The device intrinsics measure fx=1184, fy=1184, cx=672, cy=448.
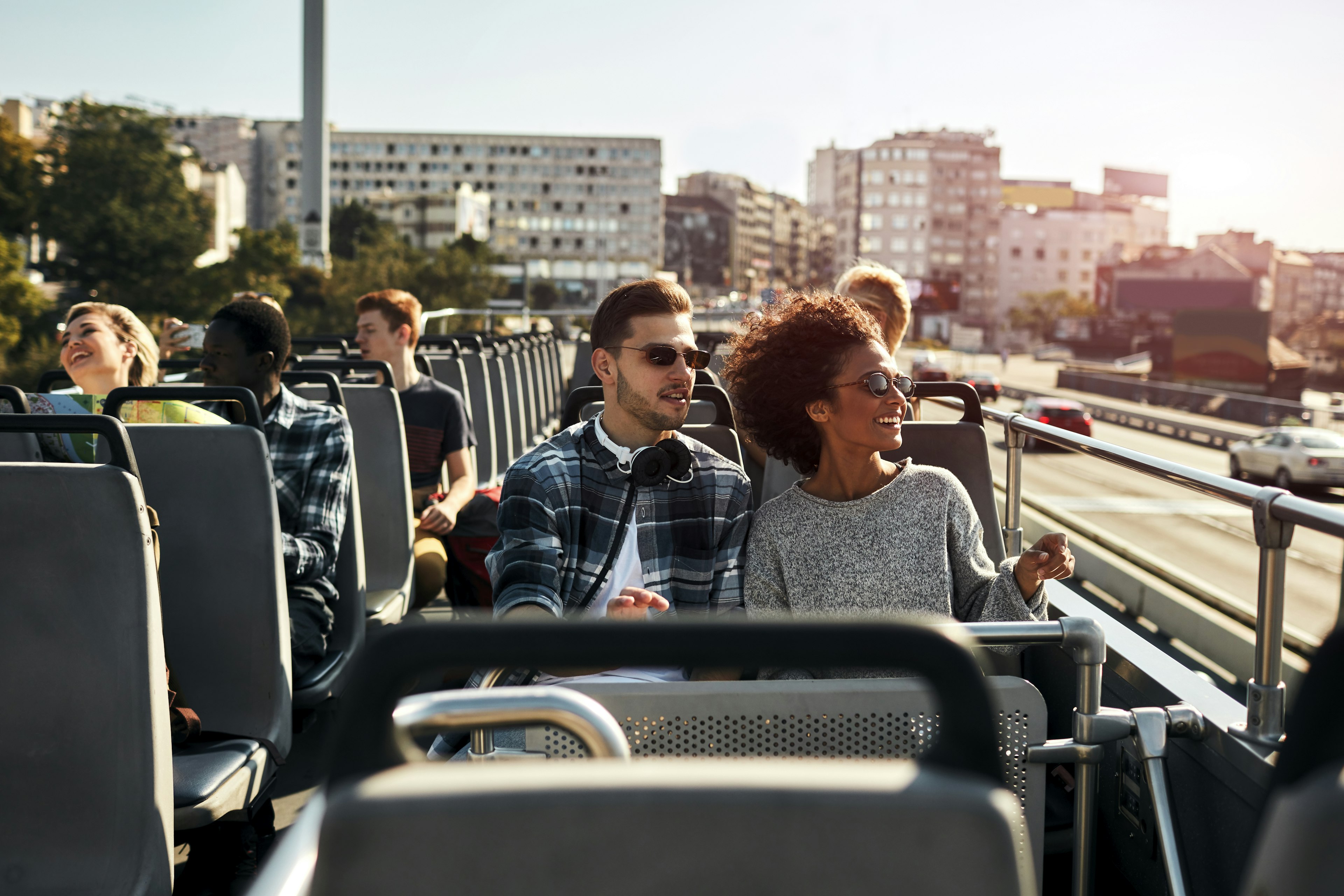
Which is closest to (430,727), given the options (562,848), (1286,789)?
(562,848)

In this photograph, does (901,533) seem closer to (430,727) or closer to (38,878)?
(430,727)

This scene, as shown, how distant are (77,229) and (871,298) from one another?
69.2 meters

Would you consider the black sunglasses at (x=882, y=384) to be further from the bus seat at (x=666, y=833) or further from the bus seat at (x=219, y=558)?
the bus seat at (x=666, y=833)

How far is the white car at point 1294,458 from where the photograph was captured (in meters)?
26.1

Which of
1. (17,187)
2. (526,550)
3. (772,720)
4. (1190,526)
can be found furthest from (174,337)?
(17,187)

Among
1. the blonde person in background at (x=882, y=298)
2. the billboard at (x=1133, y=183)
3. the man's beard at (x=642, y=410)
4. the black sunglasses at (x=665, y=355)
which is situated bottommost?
the man's beard at (x=642, y=410)

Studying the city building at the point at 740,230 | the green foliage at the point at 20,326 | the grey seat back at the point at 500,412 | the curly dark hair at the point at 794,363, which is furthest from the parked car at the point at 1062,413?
the city building at the point at 740,230

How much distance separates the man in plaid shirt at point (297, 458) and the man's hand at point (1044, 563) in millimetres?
2297

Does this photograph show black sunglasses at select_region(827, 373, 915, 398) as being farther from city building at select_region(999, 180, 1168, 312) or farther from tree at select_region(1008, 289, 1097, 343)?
city building at select_region(999, 180, 1168, 312)

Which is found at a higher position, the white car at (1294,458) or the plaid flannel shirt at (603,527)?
the plaid flannel shirt at (603,527)

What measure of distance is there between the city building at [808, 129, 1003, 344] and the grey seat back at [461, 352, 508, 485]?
14744cm

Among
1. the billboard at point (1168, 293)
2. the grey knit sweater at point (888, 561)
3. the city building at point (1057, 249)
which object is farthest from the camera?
→ the city building at point (1057, 249)

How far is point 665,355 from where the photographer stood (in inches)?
118

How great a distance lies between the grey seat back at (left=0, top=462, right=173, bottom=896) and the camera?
2494 millimetres
